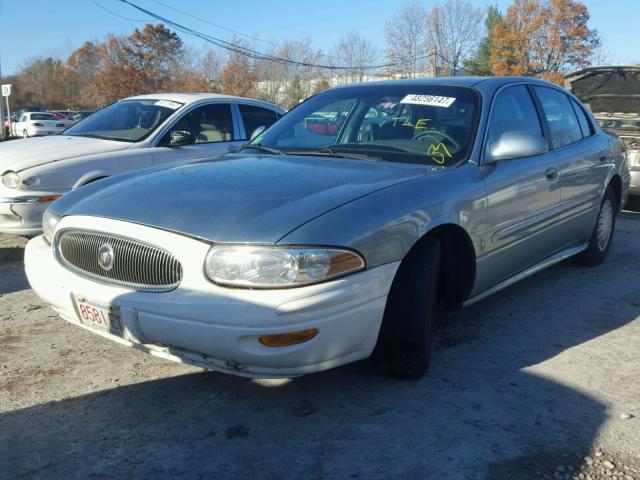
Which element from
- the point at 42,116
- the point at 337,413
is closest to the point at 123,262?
the point at 337,413

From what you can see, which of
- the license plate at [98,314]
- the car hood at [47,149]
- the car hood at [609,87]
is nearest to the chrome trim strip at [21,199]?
the car hood at [47,149]

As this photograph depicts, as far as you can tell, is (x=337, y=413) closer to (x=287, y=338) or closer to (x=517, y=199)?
(x=287, y=338)

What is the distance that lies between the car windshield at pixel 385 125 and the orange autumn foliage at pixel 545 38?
155 ft

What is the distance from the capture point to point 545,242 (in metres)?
4.35

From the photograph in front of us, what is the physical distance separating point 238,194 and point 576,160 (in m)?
2.86

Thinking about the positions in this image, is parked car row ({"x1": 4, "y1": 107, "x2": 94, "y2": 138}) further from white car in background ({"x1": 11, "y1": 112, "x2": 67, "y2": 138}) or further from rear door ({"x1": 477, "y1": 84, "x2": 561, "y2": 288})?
rear door ({"x1": 477, "y1": 84, "x2": 561, "y2": 288})

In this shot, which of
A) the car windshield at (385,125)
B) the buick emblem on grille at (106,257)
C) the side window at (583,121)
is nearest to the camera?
the buick emblem on grille at (106,257)

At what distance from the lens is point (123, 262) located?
2816 mm

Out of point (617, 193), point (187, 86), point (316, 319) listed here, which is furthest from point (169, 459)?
point (187, 86)

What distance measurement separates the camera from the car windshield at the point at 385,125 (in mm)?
3705

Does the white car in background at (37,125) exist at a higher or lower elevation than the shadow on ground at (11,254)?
higher

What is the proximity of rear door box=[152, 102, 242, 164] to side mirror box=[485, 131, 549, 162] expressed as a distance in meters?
3.32

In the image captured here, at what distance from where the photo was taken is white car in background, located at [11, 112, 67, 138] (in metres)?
29.0

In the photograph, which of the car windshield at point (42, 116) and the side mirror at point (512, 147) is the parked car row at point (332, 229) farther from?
the car windshield at point (42, 116)
